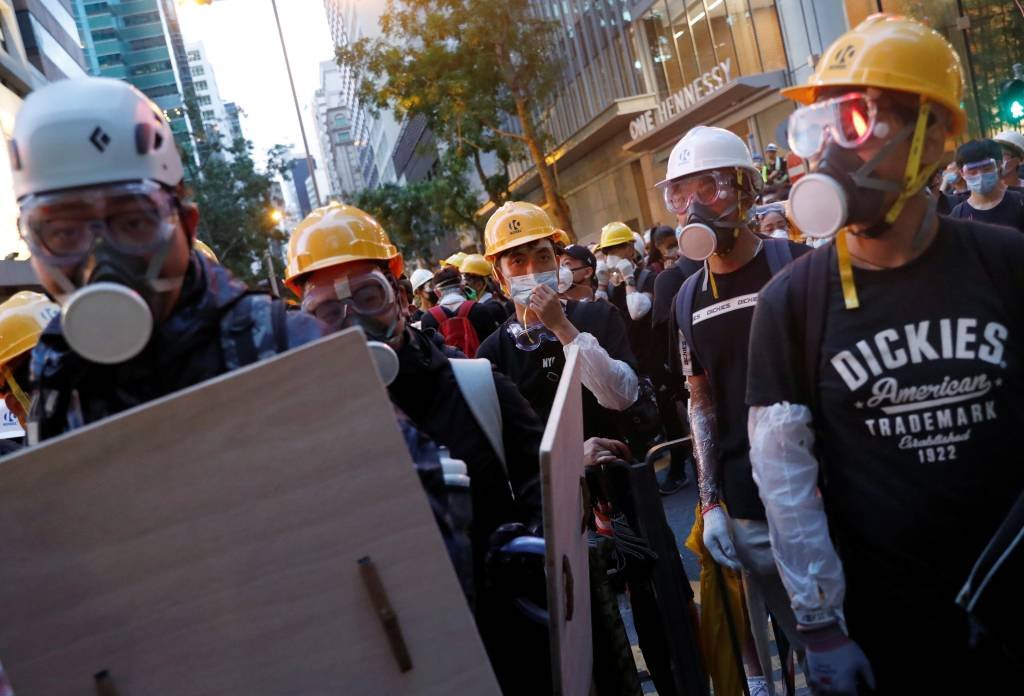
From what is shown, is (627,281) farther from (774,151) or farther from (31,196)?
(31,196)

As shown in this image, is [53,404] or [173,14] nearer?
[53,404]

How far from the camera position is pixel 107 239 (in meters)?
1.83

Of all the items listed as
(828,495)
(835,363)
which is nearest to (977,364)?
(835,363)

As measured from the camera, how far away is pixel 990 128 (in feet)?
62.6

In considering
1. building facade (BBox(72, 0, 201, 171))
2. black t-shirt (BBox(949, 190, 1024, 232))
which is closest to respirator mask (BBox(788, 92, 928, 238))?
black t-shirt (BBox(949, 190, 1024, 232))

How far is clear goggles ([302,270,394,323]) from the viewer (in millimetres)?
3121

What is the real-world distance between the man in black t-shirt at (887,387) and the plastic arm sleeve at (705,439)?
1.07 meters

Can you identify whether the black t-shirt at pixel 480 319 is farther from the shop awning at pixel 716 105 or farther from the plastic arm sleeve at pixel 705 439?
the shop awning at pixel 716 105

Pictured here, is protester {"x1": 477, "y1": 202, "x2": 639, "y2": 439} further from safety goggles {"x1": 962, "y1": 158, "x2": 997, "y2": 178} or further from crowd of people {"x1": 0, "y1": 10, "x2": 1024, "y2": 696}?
safety goggles {"x1": 962, "y1": 158, "x2": 997, "y2": 178}

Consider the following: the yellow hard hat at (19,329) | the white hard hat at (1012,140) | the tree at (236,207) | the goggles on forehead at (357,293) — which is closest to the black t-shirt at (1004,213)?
the white hard hat at (1012,140)

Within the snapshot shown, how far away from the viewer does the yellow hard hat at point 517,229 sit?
4.84 metres

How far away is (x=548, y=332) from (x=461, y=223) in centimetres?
3599

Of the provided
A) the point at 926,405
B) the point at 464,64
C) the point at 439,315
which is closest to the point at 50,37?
the point at 464,64

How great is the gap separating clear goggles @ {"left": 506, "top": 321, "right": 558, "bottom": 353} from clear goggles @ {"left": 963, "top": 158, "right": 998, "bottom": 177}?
180 inches
